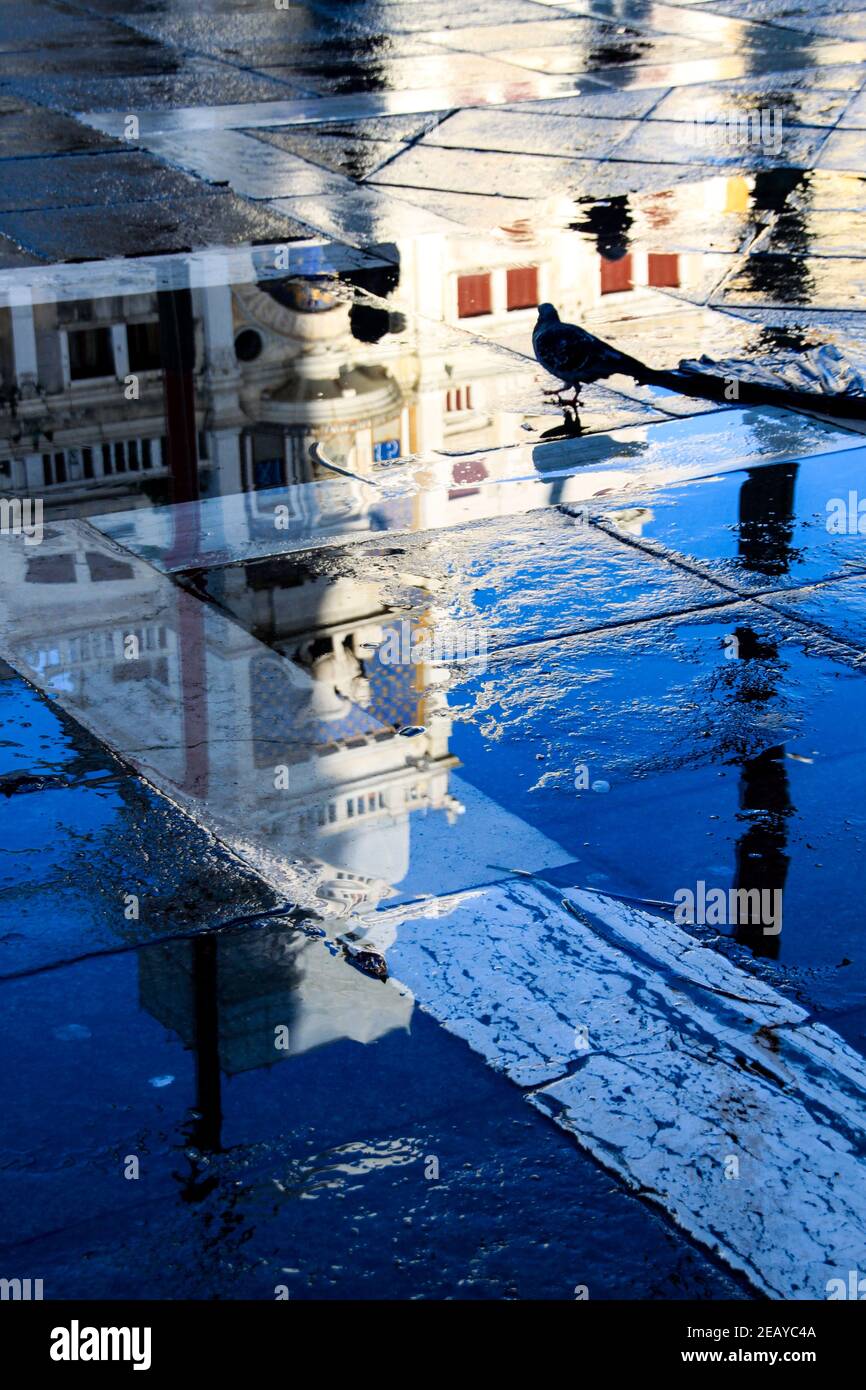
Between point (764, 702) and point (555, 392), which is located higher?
point (555, 392)

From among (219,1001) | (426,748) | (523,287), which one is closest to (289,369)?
(523,287)

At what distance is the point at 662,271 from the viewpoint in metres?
10.5

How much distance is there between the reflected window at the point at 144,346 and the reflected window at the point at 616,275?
261 centimetres

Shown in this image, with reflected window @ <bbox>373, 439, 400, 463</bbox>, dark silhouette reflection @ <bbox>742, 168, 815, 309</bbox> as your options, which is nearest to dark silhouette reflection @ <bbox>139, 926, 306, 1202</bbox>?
reflected window @ <bbox>373, 439, 400, 463</bbox>

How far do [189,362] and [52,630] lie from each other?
3012 millimetres

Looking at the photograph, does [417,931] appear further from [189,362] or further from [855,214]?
[855,214]

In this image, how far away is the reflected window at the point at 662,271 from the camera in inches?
408

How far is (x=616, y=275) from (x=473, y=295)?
94 cm

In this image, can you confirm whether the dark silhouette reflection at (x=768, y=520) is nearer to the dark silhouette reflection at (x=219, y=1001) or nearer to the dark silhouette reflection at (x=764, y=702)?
the dark silhouette reflection at (x=764, y=702)

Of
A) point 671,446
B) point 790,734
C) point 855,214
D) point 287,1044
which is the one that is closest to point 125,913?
point 287,1044

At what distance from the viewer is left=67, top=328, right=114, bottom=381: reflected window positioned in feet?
28.7

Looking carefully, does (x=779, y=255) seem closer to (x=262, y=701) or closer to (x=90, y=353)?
(x=90, y=353)

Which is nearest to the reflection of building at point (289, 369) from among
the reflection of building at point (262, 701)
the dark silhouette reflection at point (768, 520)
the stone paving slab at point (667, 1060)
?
the reflection of building at point (262, 701)
